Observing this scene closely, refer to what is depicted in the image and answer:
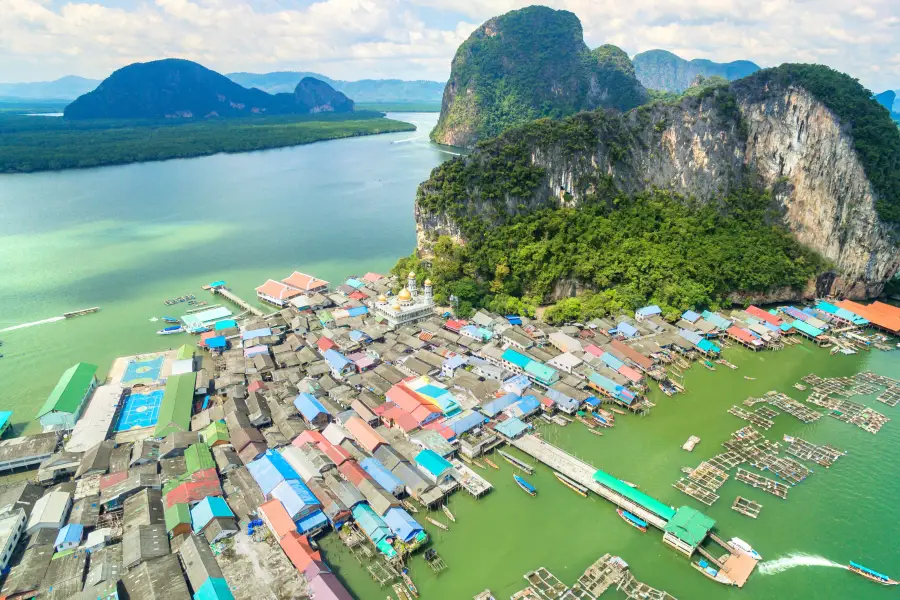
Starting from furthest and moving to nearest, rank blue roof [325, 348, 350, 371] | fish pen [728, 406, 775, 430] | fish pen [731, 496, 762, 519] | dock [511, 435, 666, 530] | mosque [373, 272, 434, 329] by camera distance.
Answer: mosque [373, 272, 434, 329] → blue roof [325, 348, 350, 371] → fish pen [728, 406, 775, 430] → fish pen [731, 496, 762, 519] → dock [511, 435, 666, 530]

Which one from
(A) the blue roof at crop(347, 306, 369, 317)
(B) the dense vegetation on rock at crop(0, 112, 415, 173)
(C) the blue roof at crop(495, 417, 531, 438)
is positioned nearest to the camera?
(C) the blue roof at crop(495, 417, 531, 438)

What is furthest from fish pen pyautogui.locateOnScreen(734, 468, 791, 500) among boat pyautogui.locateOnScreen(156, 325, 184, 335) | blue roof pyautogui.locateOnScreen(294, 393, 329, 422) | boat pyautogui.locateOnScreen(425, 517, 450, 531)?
boat pyautogui.locateOnScreen(156, 325, 184, 335)

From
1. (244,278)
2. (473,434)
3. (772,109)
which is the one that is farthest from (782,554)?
(244,278)

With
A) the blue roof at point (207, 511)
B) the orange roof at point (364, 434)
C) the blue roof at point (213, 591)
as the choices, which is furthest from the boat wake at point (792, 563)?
the blue roof at point (207, 511)

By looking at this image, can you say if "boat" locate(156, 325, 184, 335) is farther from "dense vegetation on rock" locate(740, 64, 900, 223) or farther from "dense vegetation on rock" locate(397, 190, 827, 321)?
"dense vegetation on rock" locate(740, 64, 900, 223)

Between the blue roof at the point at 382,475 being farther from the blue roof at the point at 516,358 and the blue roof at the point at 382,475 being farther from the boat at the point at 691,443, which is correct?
the boat at the point at 691,443

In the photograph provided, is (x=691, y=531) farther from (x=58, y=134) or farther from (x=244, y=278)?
(x=58, y=134)

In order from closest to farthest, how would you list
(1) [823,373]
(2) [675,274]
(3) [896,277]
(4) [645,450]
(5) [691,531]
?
(5) [691,531]
(4) [645,450]
(1) [823,373]
(2) [675,274]
(3) [896,277]
